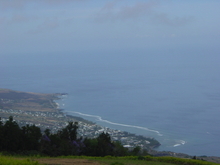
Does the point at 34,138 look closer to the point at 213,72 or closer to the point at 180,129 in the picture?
the point at 180,129

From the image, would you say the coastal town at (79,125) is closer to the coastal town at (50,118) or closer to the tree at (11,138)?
the coastal town at (50,118)

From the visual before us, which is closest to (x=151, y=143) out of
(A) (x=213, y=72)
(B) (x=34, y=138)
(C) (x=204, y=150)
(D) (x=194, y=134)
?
(C) (x=204, y=150)

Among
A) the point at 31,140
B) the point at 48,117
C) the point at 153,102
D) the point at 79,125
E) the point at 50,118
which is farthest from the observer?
the point at 153,102

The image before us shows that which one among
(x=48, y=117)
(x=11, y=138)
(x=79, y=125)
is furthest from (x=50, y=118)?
(x=11, y=138)

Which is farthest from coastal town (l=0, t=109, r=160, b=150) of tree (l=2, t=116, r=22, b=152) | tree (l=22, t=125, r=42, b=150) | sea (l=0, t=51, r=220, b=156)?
tree (l=2, t=116, r=22, b=152)

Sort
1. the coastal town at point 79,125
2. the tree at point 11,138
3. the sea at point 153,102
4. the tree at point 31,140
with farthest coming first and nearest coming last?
1. the sea at point 153,102
2. the coastal town at point 79,125
3. the tree at point 31,140
4. the tree at point 11,138

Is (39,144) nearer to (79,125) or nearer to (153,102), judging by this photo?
(79,125)

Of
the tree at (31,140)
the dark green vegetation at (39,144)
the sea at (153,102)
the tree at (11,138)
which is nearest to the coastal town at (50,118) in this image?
the sea at (153,102)

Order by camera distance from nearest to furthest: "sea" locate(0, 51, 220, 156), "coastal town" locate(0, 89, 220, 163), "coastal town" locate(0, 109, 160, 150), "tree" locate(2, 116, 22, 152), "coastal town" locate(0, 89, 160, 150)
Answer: "tree" locate(2, 116, 22, 152) < "coastal town" locate(0, 89, 220, 163) < "coastal town" locate(0, 109, 160, 150) < "coastal town" locate(0, 89, 160, 150) < "sea" locate(0, 51, 220, 156)

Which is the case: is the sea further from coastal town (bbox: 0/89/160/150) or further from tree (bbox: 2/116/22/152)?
tree (bbox: 2/116/22/152)

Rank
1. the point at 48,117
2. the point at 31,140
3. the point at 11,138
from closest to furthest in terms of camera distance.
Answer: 1. the point at 11,138
2. the point at 31,140
3. the point at 48,117

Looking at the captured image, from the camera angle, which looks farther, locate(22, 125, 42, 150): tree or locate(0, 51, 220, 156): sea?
locate(0, 51, 220, 156): sea
